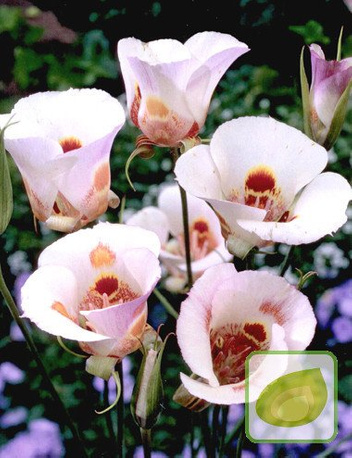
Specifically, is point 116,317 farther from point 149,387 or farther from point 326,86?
point 326,86

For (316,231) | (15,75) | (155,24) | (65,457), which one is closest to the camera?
(316,231)

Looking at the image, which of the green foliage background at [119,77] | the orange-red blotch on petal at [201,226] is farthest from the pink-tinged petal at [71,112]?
the green foliage background at [119,77]

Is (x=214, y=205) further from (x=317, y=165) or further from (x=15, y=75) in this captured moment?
(x=15, y=75)

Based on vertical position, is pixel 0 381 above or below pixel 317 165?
below

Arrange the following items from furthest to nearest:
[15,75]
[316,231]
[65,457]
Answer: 1. [15,75]
2. [65,457]
3. [316,231]

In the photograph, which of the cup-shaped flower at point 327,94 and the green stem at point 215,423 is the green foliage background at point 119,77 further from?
the cup-shaped flower at point 327,94

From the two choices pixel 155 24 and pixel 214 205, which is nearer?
pixel 214 205

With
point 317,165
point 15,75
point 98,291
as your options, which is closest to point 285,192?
point 317,165
